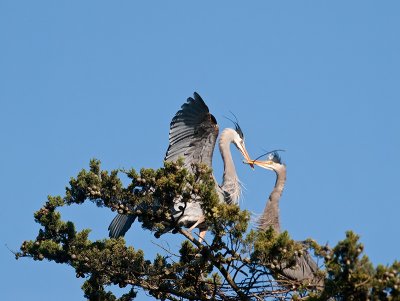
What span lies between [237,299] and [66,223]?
6.94 ft

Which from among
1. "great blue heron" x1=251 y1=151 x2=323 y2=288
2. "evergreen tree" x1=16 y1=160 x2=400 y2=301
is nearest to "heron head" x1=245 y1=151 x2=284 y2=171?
"great blue heron" x1=251 y1=151 x2=323 y2=288

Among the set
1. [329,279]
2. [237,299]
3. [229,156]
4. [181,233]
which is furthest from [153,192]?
[229,156]

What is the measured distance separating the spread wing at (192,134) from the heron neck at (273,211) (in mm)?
1146

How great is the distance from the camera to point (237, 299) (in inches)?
468

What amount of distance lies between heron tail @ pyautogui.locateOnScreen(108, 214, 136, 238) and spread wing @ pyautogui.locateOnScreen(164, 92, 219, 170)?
1143mm

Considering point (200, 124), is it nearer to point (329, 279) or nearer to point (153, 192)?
point (153, 192)

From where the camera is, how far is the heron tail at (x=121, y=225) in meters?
14.9

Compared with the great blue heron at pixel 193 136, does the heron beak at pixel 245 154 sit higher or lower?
higher

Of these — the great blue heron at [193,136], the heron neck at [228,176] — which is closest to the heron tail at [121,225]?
the great blue heron at [193,136]

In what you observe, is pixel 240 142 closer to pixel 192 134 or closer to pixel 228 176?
pixel 228 176

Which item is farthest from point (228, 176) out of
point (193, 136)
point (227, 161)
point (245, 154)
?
point (245, 154)

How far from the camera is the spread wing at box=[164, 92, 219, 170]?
46.7ft

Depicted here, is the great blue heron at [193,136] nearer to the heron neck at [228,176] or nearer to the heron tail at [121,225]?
the heron neck at [228,176]

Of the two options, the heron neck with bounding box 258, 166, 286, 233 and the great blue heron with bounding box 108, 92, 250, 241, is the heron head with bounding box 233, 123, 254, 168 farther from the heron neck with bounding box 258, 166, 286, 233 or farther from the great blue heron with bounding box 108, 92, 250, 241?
the great blue heron with bounding box 108, 92, 250, 241
